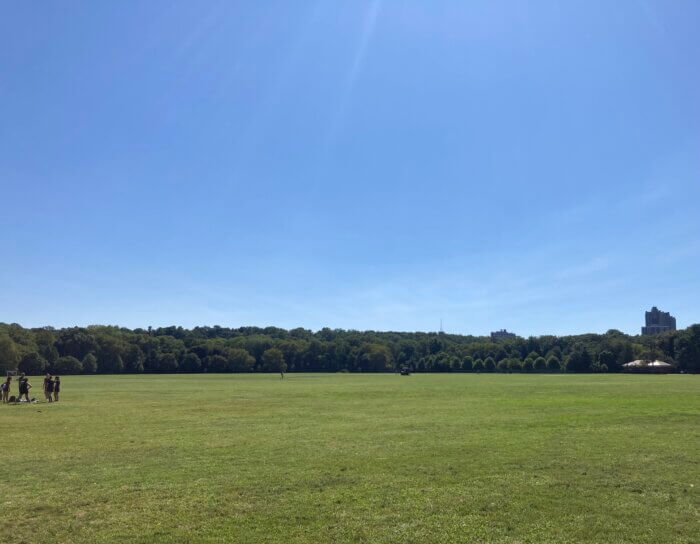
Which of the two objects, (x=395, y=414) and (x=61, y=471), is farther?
(x=395, y=414)

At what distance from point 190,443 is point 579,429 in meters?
14.2

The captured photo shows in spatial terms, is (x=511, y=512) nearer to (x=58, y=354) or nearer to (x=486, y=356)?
(x=58, y=354)

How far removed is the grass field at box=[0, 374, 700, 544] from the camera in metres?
9.71

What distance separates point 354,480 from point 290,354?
17599cm

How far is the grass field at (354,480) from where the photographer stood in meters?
9.71

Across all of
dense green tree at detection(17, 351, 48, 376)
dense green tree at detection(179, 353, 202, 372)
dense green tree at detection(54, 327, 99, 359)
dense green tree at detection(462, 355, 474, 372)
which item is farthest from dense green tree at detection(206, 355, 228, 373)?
dense green tree at detection(462, 355, 474, 372)

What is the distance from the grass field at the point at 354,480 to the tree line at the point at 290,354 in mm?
104843

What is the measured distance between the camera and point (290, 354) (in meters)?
→ 187

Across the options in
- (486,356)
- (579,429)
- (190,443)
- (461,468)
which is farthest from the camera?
(486,356)

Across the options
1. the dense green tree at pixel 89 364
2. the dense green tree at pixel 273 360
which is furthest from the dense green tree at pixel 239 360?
the dense green tree at pixel 89 364

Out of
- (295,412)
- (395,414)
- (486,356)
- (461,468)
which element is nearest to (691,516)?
(461,468)

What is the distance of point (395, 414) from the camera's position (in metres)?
28.2

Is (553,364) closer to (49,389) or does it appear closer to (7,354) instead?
(7,354)

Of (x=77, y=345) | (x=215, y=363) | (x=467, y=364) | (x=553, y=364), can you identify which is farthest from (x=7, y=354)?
(x=553, y=364)
